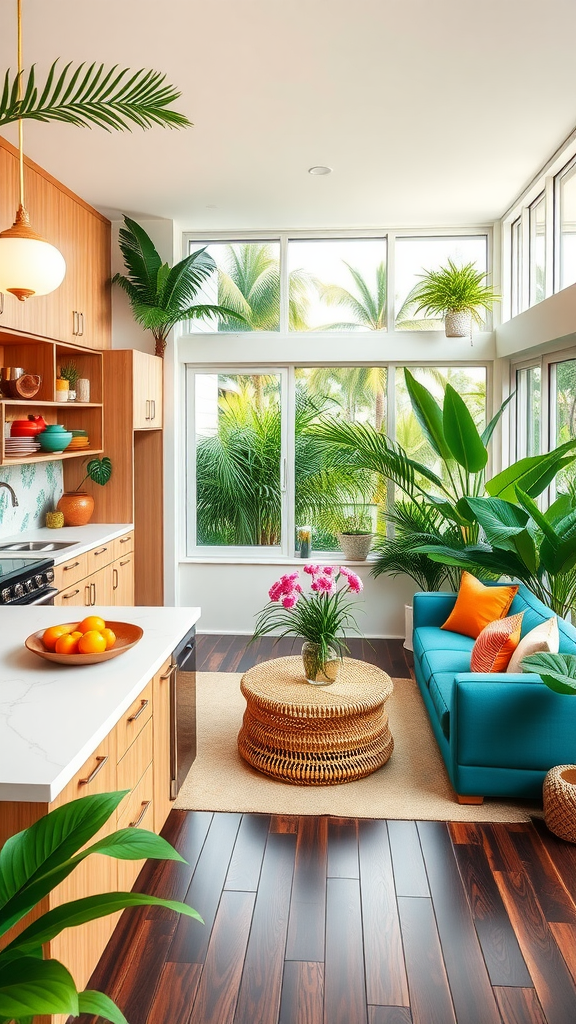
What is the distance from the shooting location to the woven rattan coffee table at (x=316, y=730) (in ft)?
11.5

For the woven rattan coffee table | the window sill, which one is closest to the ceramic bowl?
the window sill

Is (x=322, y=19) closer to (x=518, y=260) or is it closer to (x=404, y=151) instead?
(x=404, y=151)

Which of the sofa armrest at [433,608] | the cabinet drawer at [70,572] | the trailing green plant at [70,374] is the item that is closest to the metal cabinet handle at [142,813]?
the cabinet drawer at [70,572]

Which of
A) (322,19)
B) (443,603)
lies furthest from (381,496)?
(322,19)

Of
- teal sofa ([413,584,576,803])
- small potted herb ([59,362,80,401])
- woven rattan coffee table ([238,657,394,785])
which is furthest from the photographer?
small potted herb ([59,362,80,401])

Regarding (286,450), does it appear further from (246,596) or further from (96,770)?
(96,770)

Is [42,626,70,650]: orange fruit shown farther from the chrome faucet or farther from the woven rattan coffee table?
the chrome faucet

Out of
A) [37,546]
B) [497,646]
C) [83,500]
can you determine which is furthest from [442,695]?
[83,500]

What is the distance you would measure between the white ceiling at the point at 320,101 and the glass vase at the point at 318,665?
2.50 m

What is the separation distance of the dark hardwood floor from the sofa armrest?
176 cm

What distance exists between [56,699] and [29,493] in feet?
10.9

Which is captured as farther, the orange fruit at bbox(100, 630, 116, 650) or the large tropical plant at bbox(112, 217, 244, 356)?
the large tropical plant at bbox(112, 217, 244, 356)

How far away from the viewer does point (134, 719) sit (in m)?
2.48

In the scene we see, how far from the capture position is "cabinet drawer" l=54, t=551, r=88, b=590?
4352mm
